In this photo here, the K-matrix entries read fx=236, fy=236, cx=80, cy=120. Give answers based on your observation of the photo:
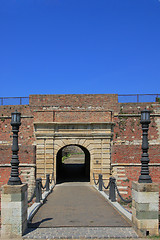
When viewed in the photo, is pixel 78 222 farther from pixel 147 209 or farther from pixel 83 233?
pixel 147 209

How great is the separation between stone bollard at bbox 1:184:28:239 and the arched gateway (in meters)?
10.7

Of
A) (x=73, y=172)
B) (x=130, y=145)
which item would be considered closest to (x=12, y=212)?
(x=130, y=145)

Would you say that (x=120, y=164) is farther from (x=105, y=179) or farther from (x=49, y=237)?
(x=49, y=237)

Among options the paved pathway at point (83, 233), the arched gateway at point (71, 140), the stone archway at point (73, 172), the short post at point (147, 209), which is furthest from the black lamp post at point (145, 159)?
the stone archway at point (73, 172)

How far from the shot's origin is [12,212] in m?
6.10

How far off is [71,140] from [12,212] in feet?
36.3

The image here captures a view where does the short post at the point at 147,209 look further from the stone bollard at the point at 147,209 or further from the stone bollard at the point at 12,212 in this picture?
the stone bollard at the point at 12,212

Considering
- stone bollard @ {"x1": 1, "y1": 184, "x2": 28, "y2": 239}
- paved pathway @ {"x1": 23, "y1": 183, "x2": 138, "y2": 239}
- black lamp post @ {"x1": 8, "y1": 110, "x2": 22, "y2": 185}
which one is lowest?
paved pathway @ {"x1": 23, "y1": 183, "x2": 138, "y2": 239}

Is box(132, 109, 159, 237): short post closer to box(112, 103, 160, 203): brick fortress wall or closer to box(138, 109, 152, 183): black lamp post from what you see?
box(138, 109, 152, 183): black lamp post

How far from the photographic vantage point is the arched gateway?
16891 mm

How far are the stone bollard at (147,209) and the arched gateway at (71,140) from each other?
34.8 ft

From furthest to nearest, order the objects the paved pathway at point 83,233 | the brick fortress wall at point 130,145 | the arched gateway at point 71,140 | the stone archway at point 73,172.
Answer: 1. the stone archway at point 73,172
2. the arched gateway at point 71,140
3. the brick fortress wall at point 130,145
4. the paved pathway at point 83,233

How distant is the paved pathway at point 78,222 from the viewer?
615 centimetres

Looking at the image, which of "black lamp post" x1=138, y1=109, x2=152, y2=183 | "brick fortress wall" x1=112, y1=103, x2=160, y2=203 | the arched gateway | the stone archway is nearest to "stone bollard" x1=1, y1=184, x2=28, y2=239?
"black lamp post" x1=138, y1=109, x2=152, y2=183
